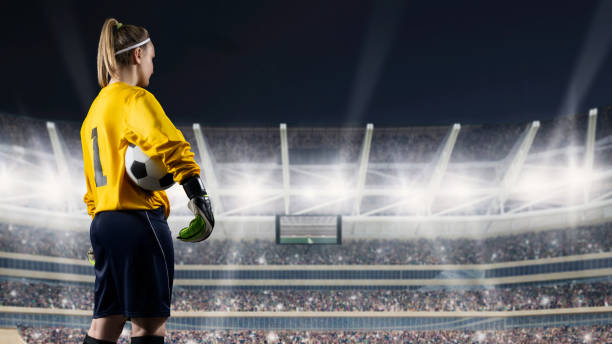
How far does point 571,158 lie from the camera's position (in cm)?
2327

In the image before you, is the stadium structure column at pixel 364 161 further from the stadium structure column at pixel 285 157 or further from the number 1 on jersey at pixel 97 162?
the number 1 on jersey at pixel 97 162

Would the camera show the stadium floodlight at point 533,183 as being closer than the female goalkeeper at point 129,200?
No

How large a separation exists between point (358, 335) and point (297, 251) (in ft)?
19.8

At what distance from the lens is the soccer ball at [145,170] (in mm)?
2018

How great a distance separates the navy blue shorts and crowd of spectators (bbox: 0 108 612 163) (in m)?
22.5

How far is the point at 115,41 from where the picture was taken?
2.25 meters

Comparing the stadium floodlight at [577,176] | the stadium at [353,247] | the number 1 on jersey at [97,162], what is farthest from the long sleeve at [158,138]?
the stadium floodlight at [577,176]

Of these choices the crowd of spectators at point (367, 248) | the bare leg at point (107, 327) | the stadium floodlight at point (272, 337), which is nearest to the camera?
the bare leg at point (107, 327)

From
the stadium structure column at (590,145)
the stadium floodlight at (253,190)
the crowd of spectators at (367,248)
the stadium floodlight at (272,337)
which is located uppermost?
the stadium structure column at (590,145)

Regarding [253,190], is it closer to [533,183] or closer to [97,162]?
[533,183]

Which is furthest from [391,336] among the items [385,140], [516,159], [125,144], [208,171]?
[125,144]

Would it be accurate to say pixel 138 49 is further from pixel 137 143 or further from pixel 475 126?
pixel 475 126

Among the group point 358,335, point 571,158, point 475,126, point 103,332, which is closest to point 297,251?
point 358,335

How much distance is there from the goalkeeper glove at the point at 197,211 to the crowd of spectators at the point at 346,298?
25.1 meters
